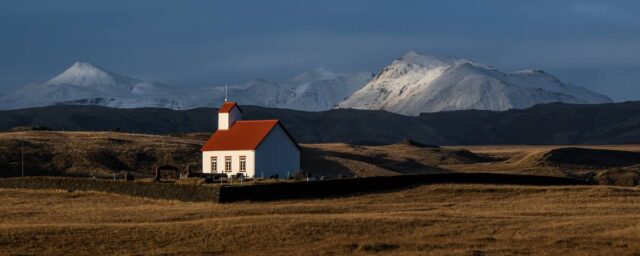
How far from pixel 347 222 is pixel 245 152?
969 inches

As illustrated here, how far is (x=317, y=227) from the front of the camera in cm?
4381

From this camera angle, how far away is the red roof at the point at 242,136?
6956 cm

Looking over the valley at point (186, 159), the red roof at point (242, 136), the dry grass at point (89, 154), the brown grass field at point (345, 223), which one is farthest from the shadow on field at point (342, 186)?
the dry grass at point (89, 154)

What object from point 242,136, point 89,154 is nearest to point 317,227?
point 242,136

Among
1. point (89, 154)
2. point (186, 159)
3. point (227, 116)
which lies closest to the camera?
point (227, 116)

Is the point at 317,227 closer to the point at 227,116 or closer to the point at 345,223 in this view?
the point at 345,223

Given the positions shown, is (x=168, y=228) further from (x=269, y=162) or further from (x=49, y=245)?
(x=269, y=162)

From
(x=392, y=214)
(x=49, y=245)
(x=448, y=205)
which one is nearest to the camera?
(x=49, y=245)

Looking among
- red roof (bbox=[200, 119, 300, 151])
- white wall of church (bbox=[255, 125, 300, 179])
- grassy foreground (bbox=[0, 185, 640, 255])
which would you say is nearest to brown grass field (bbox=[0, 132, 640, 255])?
grassy foreground (bbox=[0, 185, 640, 255])

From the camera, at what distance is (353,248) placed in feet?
133

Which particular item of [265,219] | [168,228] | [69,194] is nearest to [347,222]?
[265,219]

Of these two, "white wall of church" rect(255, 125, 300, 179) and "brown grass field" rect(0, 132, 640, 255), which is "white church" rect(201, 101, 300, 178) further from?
"brown grass field" rect(0, 132, 640, 255)

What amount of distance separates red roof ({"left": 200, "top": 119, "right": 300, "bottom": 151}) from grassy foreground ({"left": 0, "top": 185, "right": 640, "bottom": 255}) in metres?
12.3

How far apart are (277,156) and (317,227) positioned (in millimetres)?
27371
